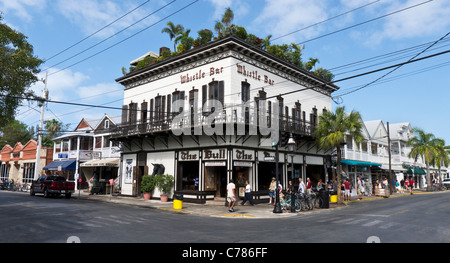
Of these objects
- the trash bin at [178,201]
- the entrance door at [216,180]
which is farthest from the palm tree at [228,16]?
the trash bin at [178,201]

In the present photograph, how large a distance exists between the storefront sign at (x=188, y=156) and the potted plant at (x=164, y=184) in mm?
1817

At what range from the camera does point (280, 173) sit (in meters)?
23.7

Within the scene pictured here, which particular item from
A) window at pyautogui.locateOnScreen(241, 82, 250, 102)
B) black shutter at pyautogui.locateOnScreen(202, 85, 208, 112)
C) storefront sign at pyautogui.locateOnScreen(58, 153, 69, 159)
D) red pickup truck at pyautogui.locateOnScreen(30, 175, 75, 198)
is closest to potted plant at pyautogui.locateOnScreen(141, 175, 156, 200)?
red pickup truck at pyautogui.locateOnScreen(30, 175, 75, 198)

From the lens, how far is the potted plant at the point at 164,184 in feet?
73.8

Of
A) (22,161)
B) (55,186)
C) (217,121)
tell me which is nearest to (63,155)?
(55,186)

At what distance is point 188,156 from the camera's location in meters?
22.2

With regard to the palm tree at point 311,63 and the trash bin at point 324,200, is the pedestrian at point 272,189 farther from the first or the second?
the palm tree at point 311,63

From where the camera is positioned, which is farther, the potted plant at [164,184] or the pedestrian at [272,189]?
the potted plant at [164,184]

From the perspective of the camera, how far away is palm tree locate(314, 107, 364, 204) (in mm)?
22047

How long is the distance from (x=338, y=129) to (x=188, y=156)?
1153cm

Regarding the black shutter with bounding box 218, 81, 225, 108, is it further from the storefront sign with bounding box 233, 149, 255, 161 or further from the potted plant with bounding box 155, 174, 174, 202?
the potted plant with bounding box 155, 174, 174, 202

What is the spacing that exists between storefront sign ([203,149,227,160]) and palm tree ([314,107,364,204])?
8.09 meters

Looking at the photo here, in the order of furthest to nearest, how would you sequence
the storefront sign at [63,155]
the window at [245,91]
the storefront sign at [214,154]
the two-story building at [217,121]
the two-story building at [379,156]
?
the storefront sign at [63,155] → the two-story building at [379,156] → the window at [245,91] → the two-story building at [217,121] → the storefront sign at [214,154]
